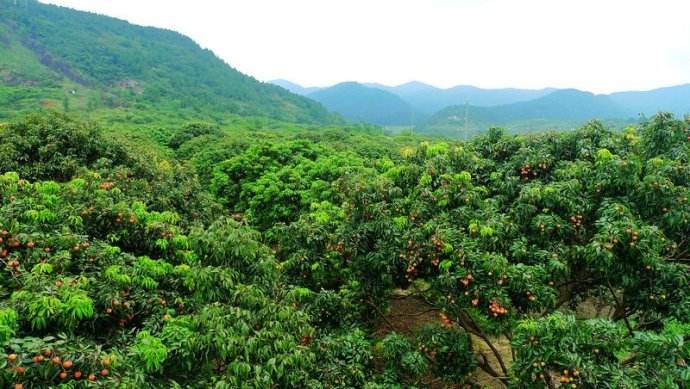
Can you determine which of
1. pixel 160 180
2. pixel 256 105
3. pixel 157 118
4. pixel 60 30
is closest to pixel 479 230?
pixel 160 180

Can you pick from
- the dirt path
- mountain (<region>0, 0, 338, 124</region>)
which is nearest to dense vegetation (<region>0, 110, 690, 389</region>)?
the dirt path

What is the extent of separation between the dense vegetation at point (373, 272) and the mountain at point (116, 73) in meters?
69.7

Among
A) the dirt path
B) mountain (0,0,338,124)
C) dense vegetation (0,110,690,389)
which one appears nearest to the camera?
dense vegetation (0,110,690,389)

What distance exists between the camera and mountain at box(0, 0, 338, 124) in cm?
8550

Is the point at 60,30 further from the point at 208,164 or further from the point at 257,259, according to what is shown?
the point at 257,259

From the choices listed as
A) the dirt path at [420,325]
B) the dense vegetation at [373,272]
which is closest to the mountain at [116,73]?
the dirt path at [420,325]

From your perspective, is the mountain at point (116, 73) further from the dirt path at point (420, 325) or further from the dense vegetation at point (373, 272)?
the dense vegetation at point (373, 272)

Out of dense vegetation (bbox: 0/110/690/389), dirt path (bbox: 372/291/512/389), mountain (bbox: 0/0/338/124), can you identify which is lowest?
dirt path (bbox: 372/291/512/389)

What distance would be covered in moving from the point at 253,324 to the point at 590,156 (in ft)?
25.2

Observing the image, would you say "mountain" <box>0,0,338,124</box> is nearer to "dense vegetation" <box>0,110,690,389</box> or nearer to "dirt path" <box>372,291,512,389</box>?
"dirt path" <box>372,291,512,389</box>

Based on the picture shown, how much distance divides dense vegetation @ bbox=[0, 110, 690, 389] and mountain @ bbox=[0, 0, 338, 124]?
69678 millimetres

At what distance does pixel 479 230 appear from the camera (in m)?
7.48

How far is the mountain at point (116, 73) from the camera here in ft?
281

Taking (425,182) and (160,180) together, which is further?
(160,180)
